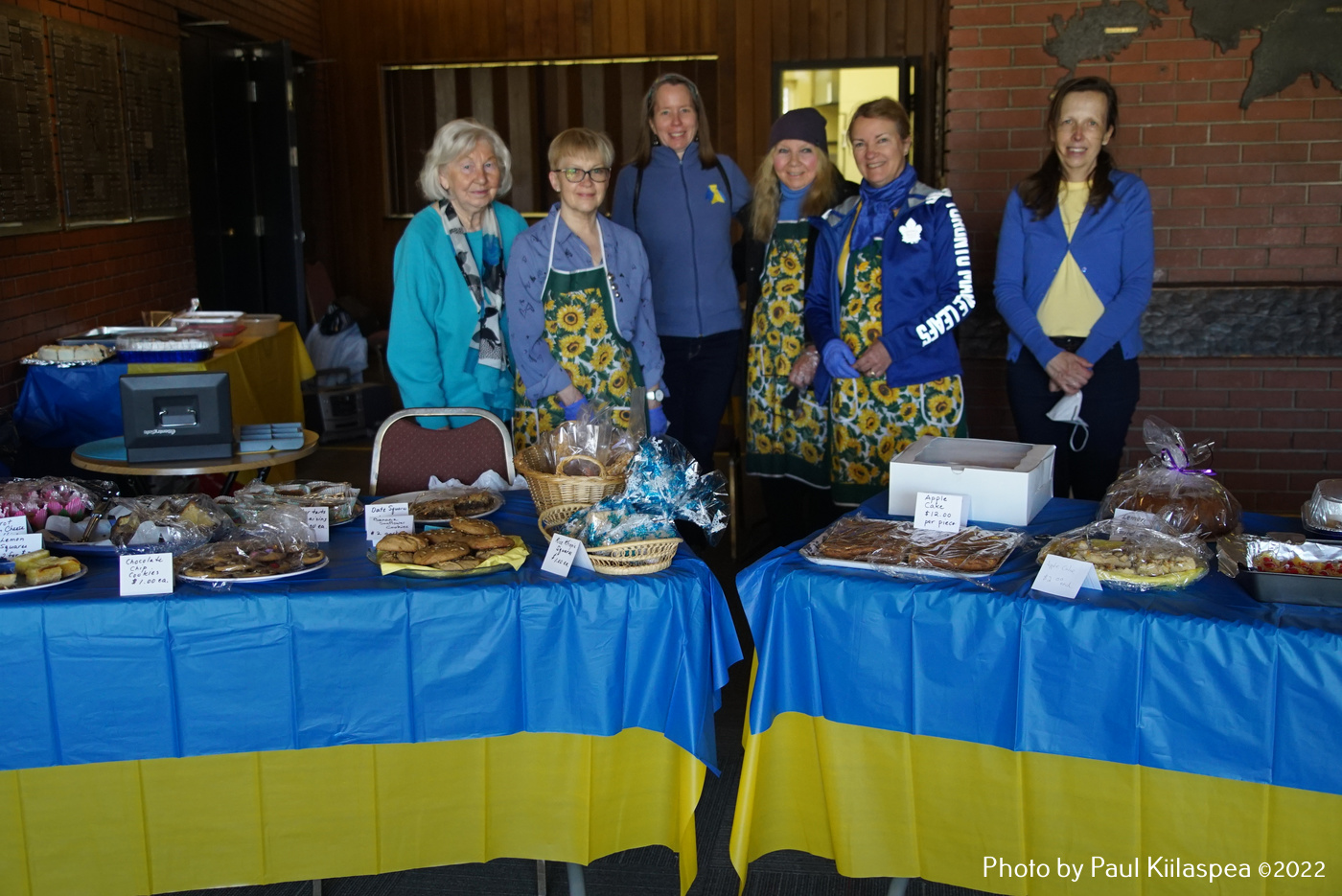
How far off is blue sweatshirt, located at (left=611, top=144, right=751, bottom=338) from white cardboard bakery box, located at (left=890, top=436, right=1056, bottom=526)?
141cm

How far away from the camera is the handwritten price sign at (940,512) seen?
2.32 m

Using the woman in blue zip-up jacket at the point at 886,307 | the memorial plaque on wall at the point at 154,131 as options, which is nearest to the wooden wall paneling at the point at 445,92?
the memorial plaque on wall at the point at 154,131

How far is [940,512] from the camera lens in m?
2.34

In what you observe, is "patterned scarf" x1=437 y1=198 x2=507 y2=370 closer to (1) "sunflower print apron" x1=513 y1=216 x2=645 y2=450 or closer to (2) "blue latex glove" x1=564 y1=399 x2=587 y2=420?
(1) "sunflower print apron" x1=513 y1=216 x2=645 y2=450

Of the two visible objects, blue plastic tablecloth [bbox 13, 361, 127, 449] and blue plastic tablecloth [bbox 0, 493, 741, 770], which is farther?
blue plastic tablecloth [bbox 13, 361, 127, 449]

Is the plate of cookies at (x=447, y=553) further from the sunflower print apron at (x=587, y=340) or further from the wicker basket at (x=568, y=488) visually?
the sunflower print apron at (x=587, y=340)

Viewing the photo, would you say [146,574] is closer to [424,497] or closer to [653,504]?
[424,497]

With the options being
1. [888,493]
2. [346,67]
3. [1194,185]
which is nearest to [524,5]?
[346,67]

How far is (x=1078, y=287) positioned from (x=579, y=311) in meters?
1.43

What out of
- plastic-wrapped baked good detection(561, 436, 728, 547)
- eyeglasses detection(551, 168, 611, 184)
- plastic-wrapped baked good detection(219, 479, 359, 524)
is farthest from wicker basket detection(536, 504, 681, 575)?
eyeglasses detection(551, 168, 611, 184)

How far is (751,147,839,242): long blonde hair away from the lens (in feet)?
11.8

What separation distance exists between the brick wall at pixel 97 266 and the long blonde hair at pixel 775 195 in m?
3.13

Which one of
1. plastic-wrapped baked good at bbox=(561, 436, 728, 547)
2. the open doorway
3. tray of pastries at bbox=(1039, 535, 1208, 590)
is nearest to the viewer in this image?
tray of pastries at bbox=(1039, 535, 1208, 590)

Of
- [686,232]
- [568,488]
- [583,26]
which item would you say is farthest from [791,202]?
[583,26]
